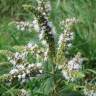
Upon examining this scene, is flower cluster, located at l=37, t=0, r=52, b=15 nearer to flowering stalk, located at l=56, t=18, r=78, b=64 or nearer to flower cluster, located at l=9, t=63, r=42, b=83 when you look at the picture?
flowering stalk, located at l=56, t=18, r=78, b=64

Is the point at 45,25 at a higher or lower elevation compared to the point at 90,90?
higher

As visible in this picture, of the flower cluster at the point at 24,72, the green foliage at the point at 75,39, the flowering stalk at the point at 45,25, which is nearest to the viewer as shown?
the flowering stalk at the point at 45,25

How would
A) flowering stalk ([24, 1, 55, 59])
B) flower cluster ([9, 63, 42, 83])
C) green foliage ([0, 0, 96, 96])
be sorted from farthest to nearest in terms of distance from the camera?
1. green foliage ([0, 0, 96, 96])
2. flower cluster ([9, 63, 42, 83])
3. flowering stalk ([24, 1, 55, 59])

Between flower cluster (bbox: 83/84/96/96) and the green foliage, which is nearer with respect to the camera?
flower cluster (bbox: 83/84/96/96)

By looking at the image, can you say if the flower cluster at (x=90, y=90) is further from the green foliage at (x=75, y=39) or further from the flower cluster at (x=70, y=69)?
the green foliage at (x=75, y=39)

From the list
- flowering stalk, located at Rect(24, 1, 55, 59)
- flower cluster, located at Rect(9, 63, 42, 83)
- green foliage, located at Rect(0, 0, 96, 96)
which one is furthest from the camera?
green foliage, located at Rect(0, 0, 96, 96)

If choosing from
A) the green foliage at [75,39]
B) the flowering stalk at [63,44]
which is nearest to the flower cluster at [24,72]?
the flowering stalk at [63,44]

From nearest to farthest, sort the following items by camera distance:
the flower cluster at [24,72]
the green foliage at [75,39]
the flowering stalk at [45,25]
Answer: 1. the flowering stalk at [45,25]
2. the flower cluster at [24,72]
3. the green foliage at [75,39]

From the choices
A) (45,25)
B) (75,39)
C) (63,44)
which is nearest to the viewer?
(45,25)

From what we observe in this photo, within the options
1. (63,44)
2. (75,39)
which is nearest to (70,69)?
(63,44)

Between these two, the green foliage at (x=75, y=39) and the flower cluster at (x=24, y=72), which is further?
the green foliage at (x=75, y=39)

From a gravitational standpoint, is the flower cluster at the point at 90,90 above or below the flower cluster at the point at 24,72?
below

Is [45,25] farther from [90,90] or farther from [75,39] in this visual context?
[75,39]

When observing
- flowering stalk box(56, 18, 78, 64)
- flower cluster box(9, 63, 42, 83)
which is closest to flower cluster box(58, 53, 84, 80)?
flowering stalk box(56, 18, 78, 64)
